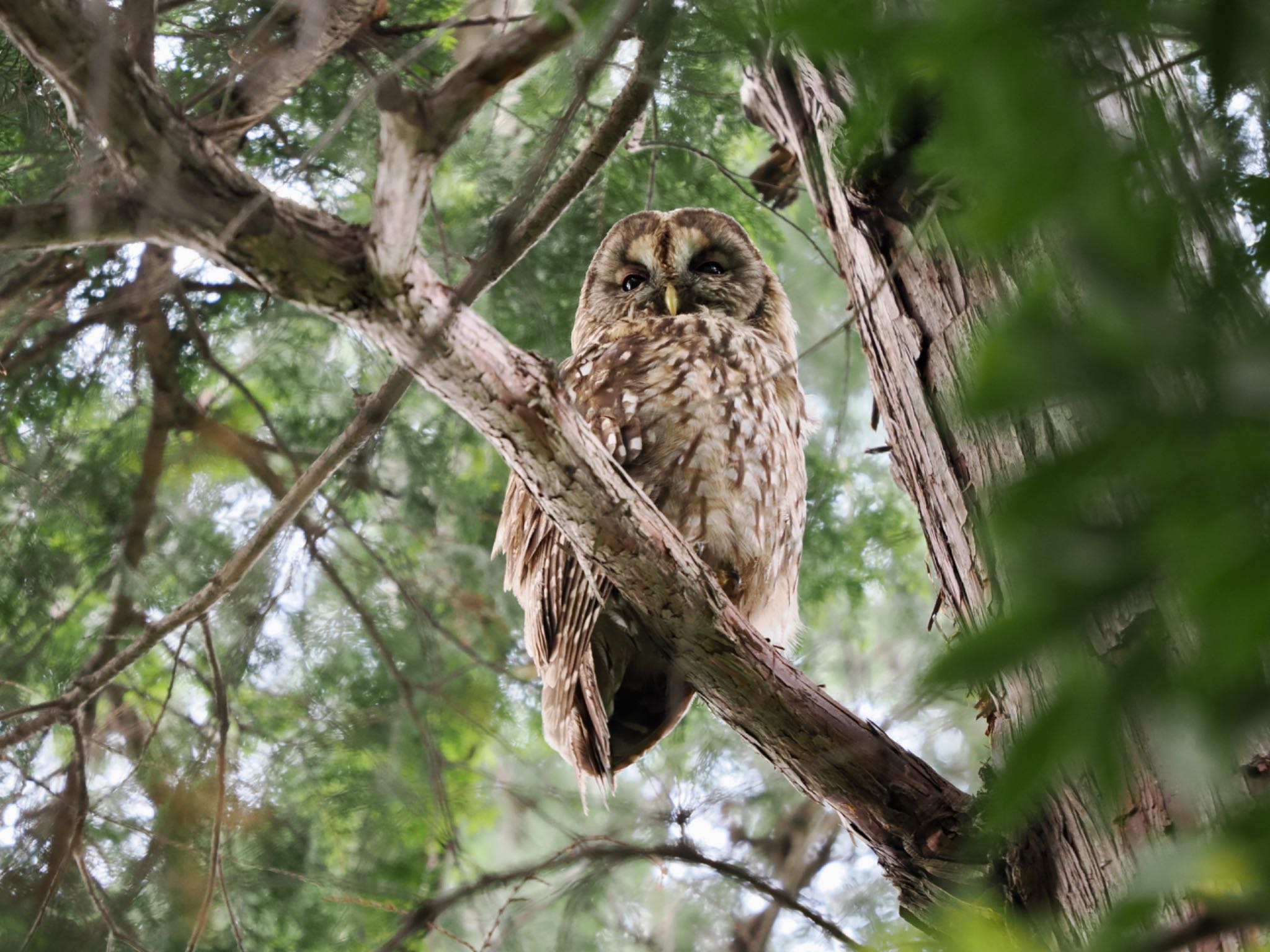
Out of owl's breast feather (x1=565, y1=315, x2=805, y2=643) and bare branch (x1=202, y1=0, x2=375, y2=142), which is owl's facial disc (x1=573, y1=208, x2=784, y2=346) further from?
bare branch (x1=202, y1=0, x2=375, y2=142)

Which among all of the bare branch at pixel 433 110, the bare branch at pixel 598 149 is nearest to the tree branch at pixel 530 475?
the bare branch at pixel 433 110

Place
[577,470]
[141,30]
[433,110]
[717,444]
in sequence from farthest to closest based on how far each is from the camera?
1. [717,444]
2. [577,470]
3. [141,30]
4. [433,110]

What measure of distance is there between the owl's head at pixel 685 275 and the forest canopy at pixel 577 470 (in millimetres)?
223

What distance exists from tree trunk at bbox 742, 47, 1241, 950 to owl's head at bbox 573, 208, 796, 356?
0.86 meters

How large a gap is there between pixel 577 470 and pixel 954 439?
70 cm

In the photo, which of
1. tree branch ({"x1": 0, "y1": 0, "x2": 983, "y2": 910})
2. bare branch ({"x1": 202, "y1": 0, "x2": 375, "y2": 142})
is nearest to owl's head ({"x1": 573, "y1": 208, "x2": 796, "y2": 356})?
Answer: bare branch ({"x1": 202, "y1": 0, "x2": 375, "y2": 142})

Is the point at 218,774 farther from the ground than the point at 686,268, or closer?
closer

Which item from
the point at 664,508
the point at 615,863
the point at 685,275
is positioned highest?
the point at 685,275

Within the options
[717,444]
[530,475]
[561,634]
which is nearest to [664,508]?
[717,444]

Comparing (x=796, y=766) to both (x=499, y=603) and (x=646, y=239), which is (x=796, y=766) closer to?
(x=646, y=239)

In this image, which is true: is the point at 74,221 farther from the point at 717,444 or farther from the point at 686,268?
the point at 686,268

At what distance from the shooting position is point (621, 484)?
1731 millimetres

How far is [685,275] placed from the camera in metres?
3.25

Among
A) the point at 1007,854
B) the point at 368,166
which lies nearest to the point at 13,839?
the point at 368,166
